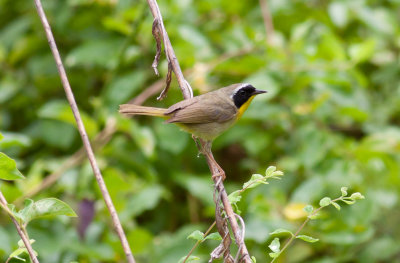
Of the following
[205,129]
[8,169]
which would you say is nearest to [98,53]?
[205,129]

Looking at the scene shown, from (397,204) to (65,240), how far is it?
255 cm

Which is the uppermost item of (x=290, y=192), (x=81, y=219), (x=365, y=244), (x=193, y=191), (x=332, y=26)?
(x=332, y=26)

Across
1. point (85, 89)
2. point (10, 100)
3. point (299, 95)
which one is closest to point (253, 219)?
point (299, 95)

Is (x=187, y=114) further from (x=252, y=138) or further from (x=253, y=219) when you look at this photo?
(x=252, y=138)


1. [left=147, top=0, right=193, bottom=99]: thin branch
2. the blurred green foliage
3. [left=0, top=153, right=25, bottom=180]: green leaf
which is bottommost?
the blurred green foliage

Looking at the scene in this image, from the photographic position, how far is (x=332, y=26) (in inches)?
190

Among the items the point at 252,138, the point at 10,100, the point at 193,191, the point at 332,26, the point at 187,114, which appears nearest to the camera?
the point at 187,114

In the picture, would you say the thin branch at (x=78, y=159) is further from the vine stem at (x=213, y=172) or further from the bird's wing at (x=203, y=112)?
the vine stem at (x=213, y=172)

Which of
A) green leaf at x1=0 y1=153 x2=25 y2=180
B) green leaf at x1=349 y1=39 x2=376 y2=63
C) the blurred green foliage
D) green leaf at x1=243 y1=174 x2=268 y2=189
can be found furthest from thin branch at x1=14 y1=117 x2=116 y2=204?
green leaf at x1=243 y1=174 x2=268 y2=189

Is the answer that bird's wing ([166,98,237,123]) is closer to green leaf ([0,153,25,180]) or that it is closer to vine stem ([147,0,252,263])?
Answer: vine stem ([147,0,252,263])

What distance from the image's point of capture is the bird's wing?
2805 mm

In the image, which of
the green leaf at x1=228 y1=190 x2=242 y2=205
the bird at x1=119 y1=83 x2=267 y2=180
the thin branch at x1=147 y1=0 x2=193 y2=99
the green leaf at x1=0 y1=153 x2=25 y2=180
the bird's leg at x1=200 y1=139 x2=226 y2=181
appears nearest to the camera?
the green leaf at x1=0 y1=153 x2=25 y2=180

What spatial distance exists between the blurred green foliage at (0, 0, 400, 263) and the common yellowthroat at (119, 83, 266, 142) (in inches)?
20.3

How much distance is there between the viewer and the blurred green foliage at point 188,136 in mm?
3428
